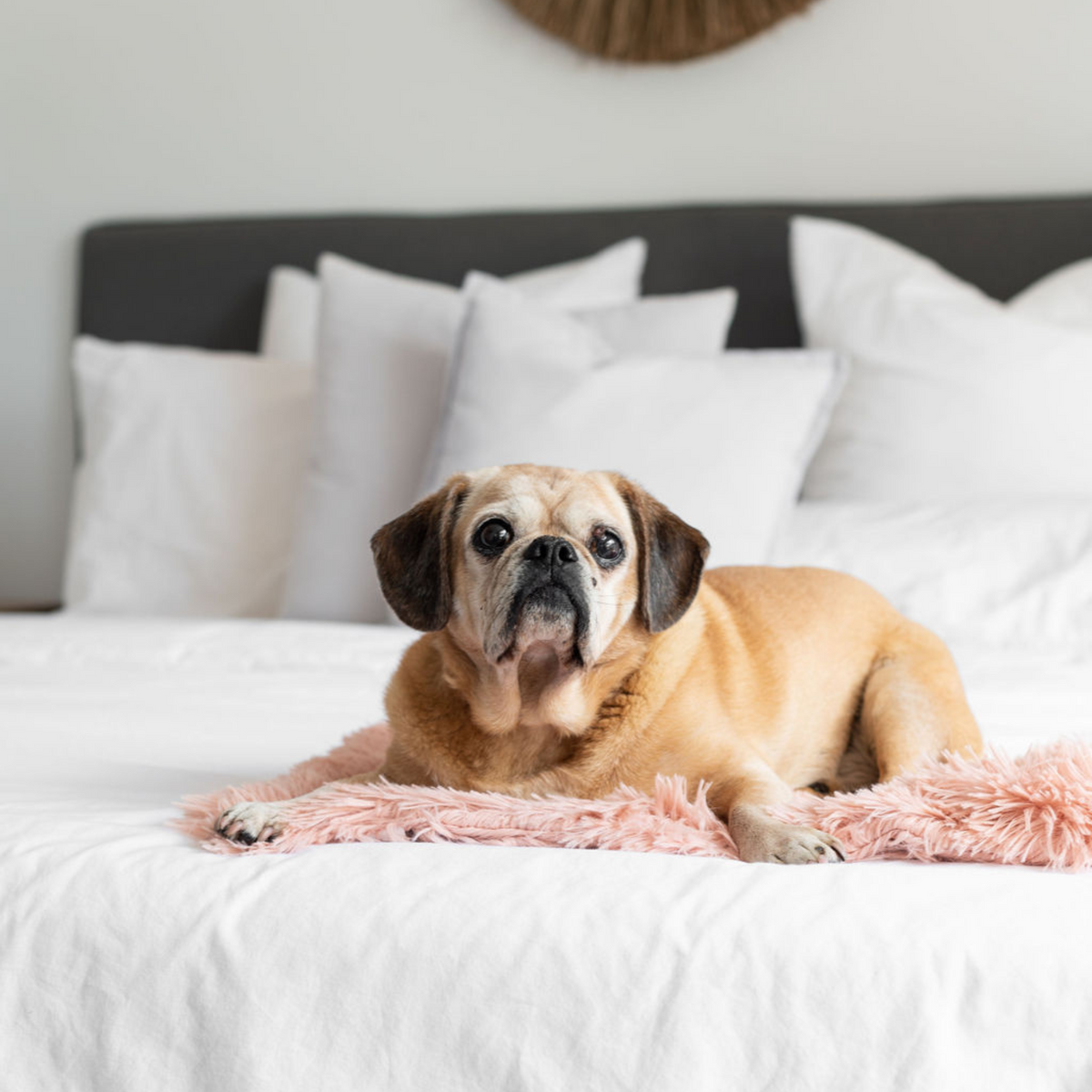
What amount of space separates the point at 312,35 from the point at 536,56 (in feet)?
2.07

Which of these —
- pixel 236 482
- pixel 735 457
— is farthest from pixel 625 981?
pixel 236 482

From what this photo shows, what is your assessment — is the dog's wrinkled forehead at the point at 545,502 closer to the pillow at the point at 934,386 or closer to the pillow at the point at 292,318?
the pillow at the point at 934,386

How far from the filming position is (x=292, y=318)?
307cm

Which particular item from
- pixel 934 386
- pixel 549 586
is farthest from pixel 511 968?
pixel 934 386

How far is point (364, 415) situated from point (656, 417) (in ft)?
2.31

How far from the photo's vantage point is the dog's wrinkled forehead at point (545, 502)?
1.25 metres

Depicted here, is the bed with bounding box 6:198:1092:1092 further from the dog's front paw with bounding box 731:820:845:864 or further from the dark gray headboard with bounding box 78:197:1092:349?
the dark gray headboard with bounding box 78:197:1092:349

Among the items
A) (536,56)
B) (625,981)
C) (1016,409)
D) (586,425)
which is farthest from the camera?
(536,56)

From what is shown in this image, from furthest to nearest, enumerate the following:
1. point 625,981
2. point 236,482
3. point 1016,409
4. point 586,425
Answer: point 236,482 → point 1016,409 → point 586,425 → point 625,981

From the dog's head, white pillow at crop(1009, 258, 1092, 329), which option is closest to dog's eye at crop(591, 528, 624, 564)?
the dog's head

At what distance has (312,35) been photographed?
3.33 m

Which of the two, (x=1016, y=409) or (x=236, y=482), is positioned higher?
(x=1016, y=409)

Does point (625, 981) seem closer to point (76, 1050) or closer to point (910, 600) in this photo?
point (76, 1050)

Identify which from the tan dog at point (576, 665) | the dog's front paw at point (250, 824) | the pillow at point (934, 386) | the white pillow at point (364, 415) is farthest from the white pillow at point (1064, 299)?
the dog's front paw at point (250, 824)
